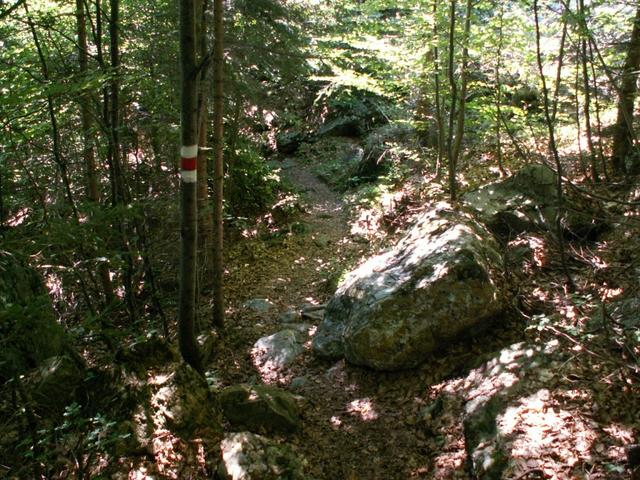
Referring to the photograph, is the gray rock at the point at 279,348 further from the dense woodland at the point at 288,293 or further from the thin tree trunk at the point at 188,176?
the thin tree trunk at the point at 188,176

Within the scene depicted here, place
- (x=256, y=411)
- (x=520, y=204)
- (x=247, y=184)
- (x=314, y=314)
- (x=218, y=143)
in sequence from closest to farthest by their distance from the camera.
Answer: (x=256, y=411), (x=218, y=143), (x=520, y=204), (x=314, y=314), (x=247, y=184)

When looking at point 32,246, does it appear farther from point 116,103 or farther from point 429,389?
point 429,389

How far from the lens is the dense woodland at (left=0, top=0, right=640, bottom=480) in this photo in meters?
3.59

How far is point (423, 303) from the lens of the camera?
18.1 feet

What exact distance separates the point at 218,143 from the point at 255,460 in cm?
469

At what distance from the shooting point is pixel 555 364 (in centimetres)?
438

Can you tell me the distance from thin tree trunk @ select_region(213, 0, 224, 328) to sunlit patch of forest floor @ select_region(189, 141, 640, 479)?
0.71 metres

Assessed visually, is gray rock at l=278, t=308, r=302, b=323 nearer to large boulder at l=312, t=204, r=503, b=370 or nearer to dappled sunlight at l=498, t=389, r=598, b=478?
large boulder at l=312, t=204, r=503, b=370

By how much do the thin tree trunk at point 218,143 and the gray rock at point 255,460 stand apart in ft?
12.3

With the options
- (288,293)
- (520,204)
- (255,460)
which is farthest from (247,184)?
(255,460)

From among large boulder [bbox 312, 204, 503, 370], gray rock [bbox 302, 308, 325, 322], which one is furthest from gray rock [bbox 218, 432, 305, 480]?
gray rock [bbox 302, 308, 325, 322]

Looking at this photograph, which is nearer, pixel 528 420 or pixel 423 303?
pixel 528 420

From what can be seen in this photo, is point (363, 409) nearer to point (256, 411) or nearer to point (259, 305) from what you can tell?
point (256, 411)

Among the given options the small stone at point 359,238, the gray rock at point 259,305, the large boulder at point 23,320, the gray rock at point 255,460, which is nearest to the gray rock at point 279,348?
the gray rock at point 259,305
